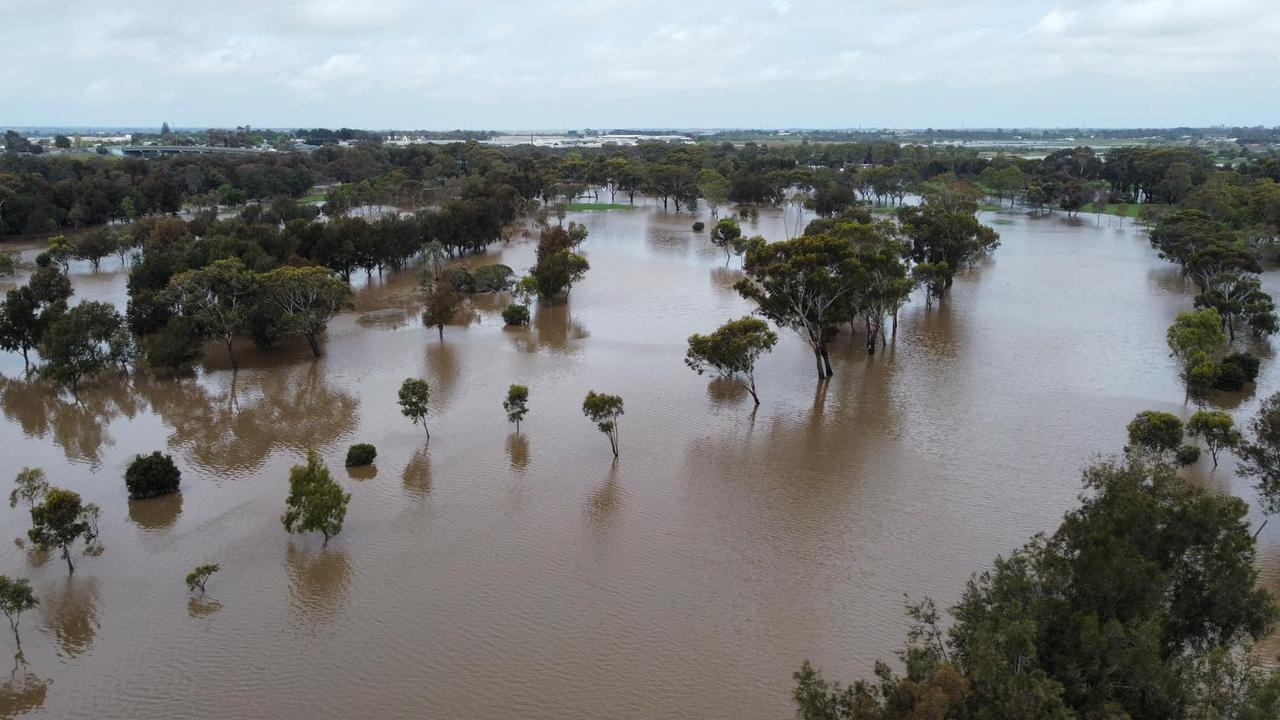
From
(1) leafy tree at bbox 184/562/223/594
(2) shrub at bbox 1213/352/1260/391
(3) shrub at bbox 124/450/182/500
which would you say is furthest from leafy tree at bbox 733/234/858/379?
(1) leafy tree at bbox 184/562/223/594

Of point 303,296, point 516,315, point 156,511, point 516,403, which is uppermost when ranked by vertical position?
point 303,296

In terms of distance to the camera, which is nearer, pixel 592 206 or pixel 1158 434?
pixel 1158 434

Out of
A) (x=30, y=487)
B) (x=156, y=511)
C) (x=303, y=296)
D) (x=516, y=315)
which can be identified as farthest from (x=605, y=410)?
(x=303, y=296)

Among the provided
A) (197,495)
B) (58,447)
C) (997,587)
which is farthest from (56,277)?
(997,587)

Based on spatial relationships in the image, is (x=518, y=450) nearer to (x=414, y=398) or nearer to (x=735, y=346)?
(x=414, y=398)

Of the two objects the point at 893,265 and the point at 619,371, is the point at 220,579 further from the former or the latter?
the point at 893,265

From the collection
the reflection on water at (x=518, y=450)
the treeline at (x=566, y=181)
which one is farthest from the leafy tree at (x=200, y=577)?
the treeline at (x=566, y=181)

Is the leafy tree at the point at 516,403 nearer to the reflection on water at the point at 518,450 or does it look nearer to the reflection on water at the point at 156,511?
the reflection on water at the point at 518,450

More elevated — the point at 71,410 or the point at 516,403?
the point at 516,403
